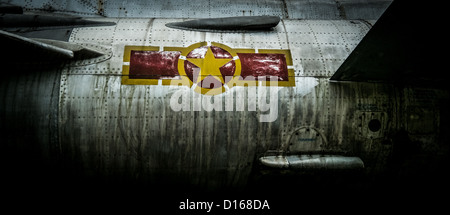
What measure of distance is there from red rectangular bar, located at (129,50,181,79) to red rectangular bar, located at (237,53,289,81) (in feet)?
3.27

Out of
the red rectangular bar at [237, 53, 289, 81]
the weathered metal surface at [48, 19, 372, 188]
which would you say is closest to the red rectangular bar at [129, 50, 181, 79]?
the weathered metal surface at [48, 19, 372, 188]

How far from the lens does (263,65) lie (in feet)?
13.5

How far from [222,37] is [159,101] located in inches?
57.8

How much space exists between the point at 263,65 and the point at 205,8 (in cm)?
184

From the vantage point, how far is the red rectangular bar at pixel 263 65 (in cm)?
405

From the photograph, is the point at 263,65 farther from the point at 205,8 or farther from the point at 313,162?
the point at 205,8

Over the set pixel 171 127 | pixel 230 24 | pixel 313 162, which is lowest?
pixel 313 162

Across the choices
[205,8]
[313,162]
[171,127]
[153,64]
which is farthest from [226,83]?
[205,8]

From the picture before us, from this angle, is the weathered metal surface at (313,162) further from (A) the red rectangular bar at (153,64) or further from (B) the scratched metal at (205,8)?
(B) the scratched metal at (205,8)

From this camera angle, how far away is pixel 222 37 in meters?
4.39

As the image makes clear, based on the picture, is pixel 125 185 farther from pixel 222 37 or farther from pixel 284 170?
pixel 222 37

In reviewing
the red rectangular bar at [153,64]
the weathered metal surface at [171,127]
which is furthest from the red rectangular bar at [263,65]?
the red rectangular bar at [153,64]

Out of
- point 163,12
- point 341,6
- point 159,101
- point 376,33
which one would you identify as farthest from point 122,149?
point 341,6

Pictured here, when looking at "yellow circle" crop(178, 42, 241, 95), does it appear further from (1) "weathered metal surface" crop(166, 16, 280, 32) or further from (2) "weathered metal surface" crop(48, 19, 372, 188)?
(1) "weathered metal surface" crop(166, 16, 280, 32)
